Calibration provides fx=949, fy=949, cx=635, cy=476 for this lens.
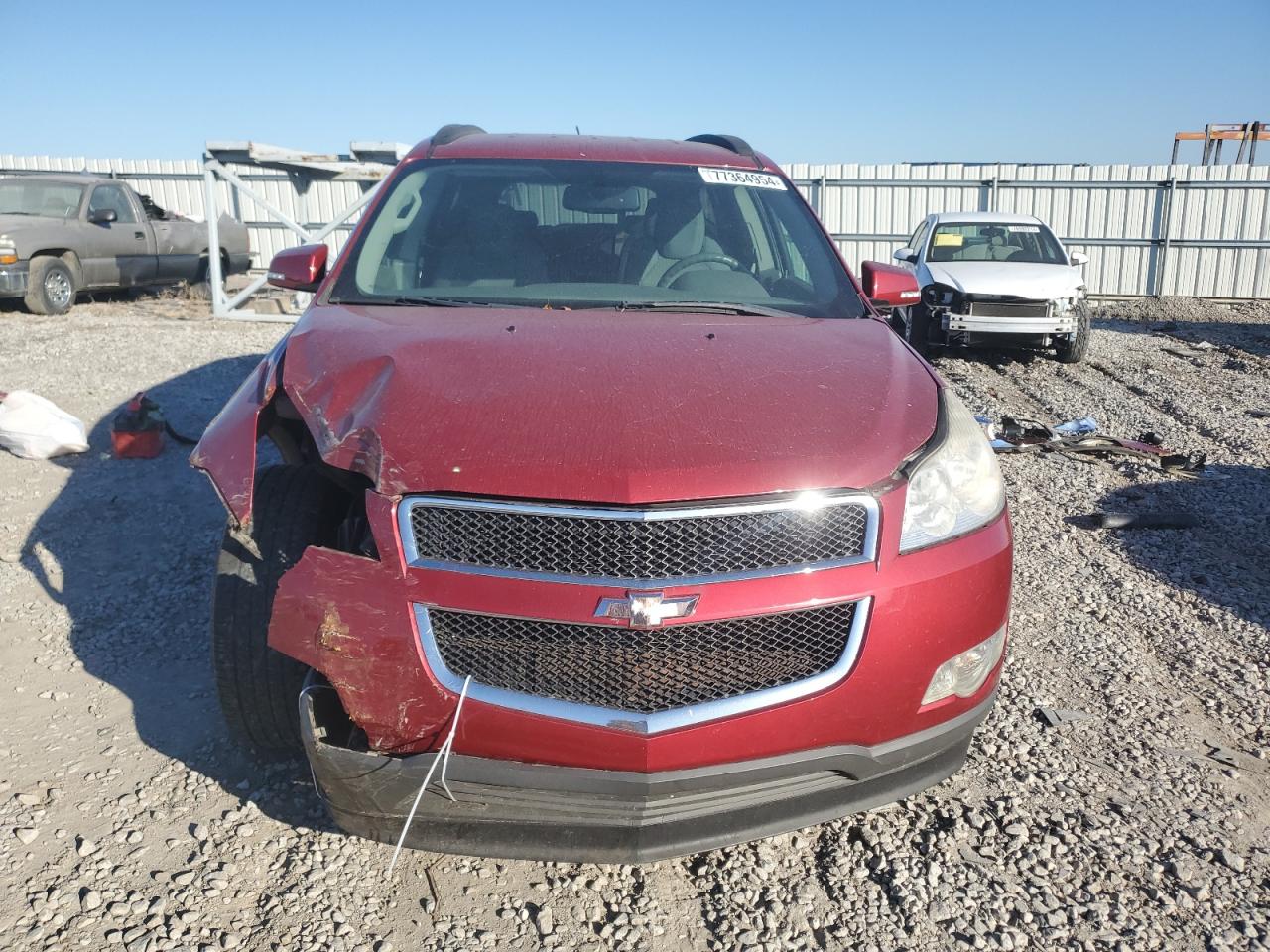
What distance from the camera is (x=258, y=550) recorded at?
2445mm

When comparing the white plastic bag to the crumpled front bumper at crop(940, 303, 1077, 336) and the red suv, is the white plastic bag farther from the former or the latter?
the crumpled front bumper at crop(940, 303, 1077, 336)

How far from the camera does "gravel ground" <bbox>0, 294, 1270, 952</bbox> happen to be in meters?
2.19

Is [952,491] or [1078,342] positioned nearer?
[952,491]

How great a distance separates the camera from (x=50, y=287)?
12.2 m

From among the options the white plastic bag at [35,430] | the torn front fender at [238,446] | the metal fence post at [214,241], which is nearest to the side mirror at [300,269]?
the torn front fender at [238,446]

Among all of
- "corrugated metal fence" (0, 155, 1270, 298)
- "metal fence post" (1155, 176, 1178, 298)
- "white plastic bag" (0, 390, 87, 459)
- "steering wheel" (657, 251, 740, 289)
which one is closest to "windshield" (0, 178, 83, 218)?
"corrugated metal fence" (0, 155, 1270, 298)

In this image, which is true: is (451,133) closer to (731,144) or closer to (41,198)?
(731,144)

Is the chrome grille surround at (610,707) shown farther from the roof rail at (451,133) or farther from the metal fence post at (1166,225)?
the metal fence post at (1166,225)

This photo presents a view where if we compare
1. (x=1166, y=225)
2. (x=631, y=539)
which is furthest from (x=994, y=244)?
(x=631, y=539)

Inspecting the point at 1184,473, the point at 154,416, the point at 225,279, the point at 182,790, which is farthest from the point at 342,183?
the point at 182,790

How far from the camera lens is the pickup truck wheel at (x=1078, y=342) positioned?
10.7m

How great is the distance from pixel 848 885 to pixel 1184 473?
16.7 feet

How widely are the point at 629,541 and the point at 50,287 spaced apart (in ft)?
42.7

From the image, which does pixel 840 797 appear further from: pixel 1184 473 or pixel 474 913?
pixel 1184 473
